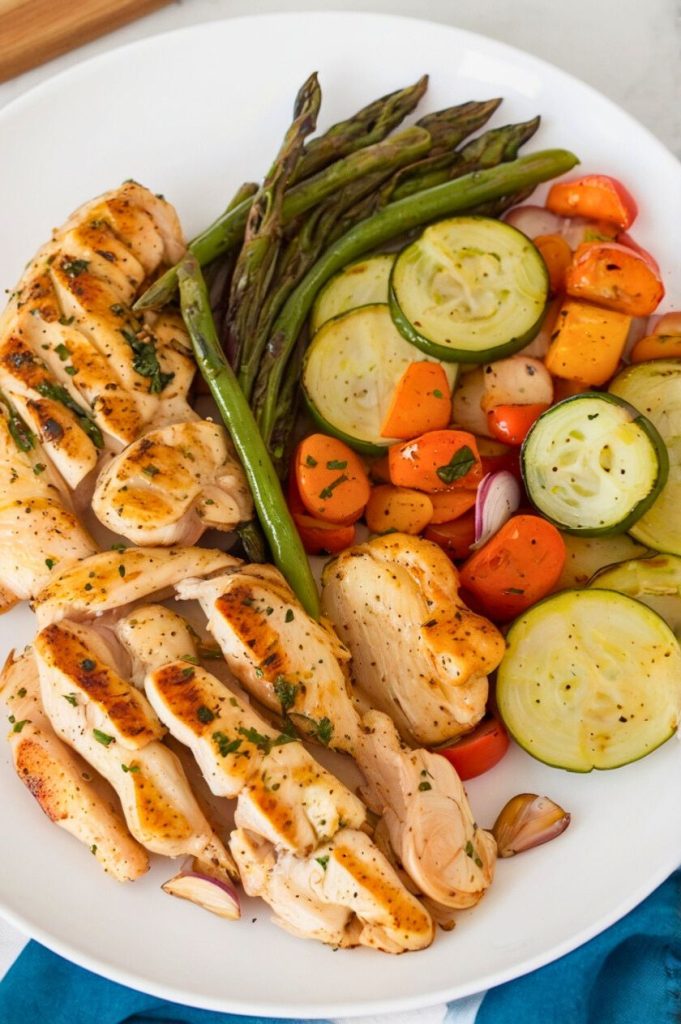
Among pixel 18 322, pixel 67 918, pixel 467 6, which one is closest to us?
pixel 67 918

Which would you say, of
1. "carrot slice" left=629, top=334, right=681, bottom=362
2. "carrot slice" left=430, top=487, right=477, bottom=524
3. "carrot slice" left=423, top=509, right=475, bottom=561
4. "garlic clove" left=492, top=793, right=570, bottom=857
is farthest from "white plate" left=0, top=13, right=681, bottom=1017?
"carrot slice" left=430, top=487, right=477, bottom=524

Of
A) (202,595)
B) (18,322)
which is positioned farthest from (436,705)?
(18,322)

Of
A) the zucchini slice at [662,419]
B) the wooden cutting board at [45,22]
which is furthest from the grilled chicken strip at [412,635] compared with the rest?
the wooden cutting board at [45,22]

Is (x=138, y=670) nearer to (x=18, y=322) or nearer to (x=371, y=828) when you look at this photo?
(x=371, y=828)

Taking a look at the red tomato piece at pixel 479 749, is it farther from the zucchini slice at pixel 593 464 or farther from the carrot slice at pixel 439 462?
the carrot slice at pixel 439 462

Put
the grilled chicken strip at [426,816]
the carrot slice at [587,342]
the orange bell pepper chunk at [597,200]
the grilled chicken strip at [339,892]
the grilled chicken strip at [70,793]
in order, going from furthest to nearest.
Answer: the orange bell pepper chunk at [597,200] → the carrot slice at [587,342] → the grilled chicken strip at [70,793] → the grilled chicken strip at [426,816] → the grilled chicken strip at [339,892]

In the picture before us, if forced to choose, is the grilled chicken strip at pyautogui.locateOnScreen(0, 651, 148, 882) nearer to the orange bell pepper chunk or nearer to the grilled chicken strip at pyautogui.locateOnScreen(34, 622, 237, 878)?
the grilled chicken strip at pyautogui.locateOnScreen(34, 622, 237, 878)

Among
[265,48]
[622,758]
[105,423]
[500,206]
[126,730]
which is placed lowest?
[622,758]
